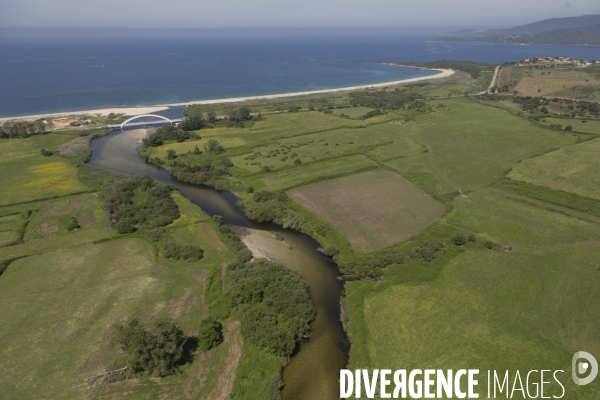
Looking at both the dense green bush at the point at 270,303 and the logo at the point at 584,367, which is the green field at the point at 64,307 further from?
the logo at the point at 584,367

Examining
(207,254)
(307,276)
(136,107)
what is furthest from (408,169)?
(136,107)

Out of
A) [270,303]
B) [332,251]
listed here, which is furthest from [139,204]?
[332,251]

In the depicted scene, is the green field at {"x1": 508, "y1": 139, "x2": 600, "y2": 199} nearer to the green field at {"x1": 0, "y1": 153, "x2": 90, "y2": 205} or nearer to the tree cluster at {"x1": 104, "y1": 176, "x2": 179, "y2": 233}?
the tree cluster at {"x1": 104, "y1": 176, "x2": 179, "y2": 233}

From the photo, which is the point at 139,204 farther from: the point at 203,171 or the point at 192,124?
the point at 192,124

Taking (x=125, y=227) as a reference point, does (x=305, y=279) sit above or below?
below

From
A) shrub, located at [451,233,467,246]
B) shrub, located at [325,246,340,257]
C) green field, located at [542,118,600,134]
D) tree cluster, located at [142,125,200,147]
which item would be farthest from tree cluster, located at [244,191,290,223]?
green field, located at [542,118,600,134]

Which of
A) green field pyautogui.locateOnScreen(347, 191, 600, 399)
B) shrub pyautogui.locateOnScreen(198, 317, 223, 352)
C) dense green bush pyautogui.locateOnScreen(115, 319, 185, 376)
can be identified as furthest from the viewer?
shrub pyautogui.locateOnScreen(198, 317, 223, 352)

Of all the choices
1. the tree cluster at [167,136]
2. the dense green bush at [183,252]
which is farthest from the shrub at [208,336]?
the tree cluster at [167,136]
